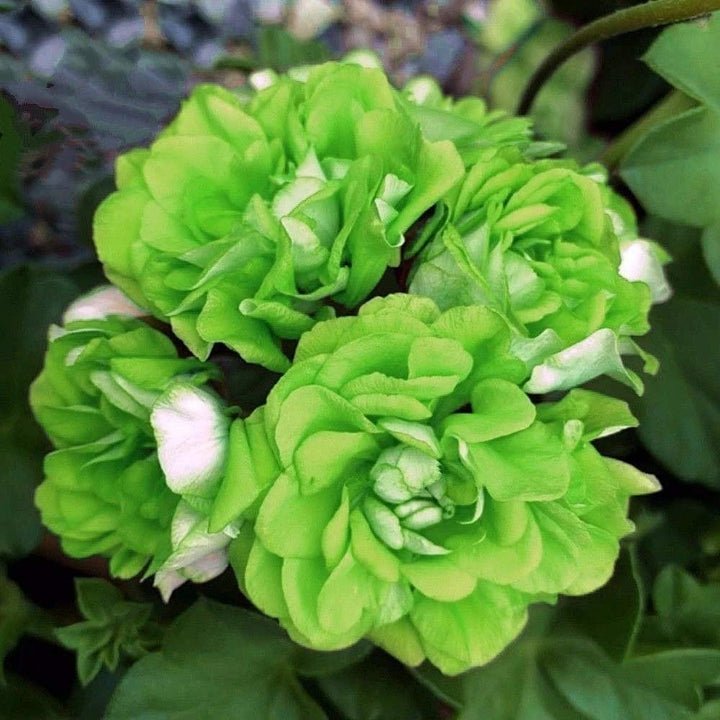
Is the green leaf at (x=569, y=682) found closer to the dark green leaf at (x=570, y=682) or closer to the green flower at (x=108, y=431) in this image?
the dark green leaf at (x=570, y=682)

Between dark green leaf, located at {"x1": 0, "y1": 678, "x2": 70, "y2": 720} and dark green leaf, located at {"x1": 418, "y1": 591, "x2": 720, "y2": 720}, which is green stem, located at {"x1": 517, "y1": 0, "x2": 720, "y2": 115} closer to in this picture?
dark green leaf, located at {"x1": 418, "y1": 591, "x2": 720, "y2": 720}

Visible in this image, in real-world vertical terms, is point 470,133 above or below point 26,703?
above

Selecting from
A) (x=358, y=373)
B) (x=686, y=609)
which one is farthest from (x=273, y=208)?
(x=686, y=609)

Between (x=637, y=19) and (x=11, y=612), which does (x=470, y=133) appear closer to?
(x=637, y=19)

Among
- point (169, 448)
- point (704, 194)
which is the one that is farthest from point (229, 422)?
point (704, 194)

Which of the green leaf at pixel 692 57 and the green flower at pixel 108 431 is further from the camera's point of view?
the green leaf at pixel 692 57

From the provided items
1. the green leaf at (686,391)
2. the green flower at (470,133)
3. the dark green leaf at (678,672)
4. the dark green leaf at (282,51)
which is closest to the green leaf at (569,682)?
the dark green leaf at (678,672)

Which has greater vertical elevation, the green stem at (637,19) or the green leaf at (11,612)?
the green stem at (637,19)
